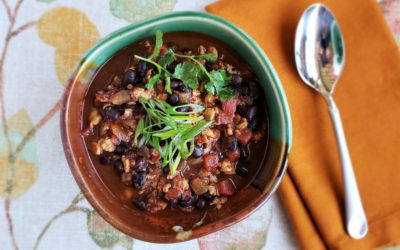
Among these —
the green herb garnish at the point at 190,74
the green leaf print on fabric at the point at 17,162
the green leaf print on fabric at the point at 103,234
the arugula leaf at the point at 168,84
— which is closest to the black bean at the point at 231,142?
the green herb garnish at the point at 190,74

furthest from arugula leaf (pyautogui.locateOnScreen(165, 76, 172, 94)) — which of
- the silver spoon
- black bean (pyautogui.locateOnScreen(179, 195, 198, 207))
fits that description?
the silver spoon

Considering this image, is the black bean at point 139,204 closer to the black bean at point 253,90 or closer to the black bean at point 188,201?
the black bean at point 188,201

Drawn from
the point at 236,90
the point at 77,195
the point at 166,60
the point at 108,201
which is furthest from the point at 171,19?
the point at 77,195

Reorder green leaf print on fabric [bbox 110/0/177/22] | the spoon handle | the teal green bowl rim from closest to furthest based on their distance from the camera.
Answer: the teal green bowl rim, the spoon handle, green leaf print on fabric [bbox 110/0/177/22]

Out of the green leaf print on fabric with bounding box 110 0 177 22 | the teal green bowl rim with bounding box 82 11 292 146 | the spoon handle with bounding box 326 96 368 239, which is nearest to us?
the teal green bowl rim with bounding box 82 11 292 146

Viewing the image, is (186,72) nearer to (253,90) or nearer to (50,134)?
(253,90)

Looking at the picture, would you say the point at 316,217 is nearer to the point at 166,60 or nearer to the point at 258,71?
the point at 258,71

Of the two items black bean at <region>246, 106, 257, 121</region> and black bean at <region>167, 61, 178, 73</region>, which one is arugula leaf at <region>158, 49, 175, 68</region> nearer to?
black bean at <region>167, 61, 178, 73</region>
